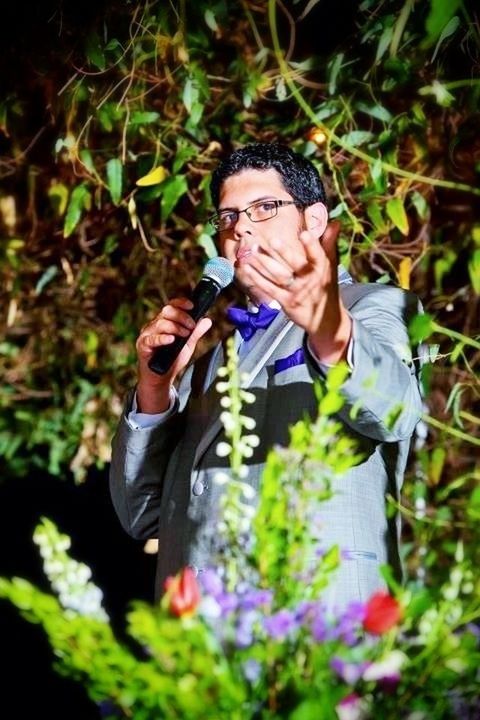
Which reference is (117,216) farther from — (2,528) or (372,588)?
(372,588)

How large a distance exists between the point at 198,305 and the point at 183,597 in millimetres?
607

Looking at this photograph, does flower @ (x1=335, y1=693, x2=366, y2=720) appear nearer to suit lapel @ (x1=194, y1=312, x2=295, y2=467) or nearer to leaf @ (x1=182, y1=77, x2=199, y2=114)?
suit lapel @ (x1=194, y1=312, x2=295, y2=467)

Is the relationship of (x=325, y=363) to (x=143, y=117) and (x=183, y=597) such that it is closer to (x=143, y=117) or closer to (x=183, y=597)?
(x=183, y=597)

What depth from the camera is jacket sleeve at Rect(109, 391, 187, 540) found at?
134 cm

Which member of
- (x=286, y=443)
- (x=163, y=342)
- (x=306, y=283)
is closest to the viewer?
(x=306, y=283)

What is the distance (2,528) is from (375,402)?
2.00 meters

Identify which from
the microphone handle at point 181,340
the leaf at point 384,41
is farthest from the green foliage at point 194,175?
the microphone handle at point 181,340

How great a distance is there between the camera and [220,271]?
1201 millimetres

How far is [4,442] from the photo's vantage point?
101 inches

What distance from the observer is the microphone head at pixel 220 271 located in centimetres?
118

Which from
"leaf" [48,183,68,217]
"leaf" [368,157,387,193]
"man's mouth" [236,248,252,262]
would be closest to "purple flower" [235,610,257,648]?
"man's mouth" [236,248,252,262]

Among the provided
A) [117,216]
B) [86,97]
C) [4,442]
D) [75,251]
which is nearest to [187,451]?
[86,97]

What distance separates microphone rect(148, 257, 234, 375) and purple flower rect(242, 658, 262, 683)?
57cm

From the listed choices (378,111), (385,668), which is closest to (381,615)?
(385,668)
